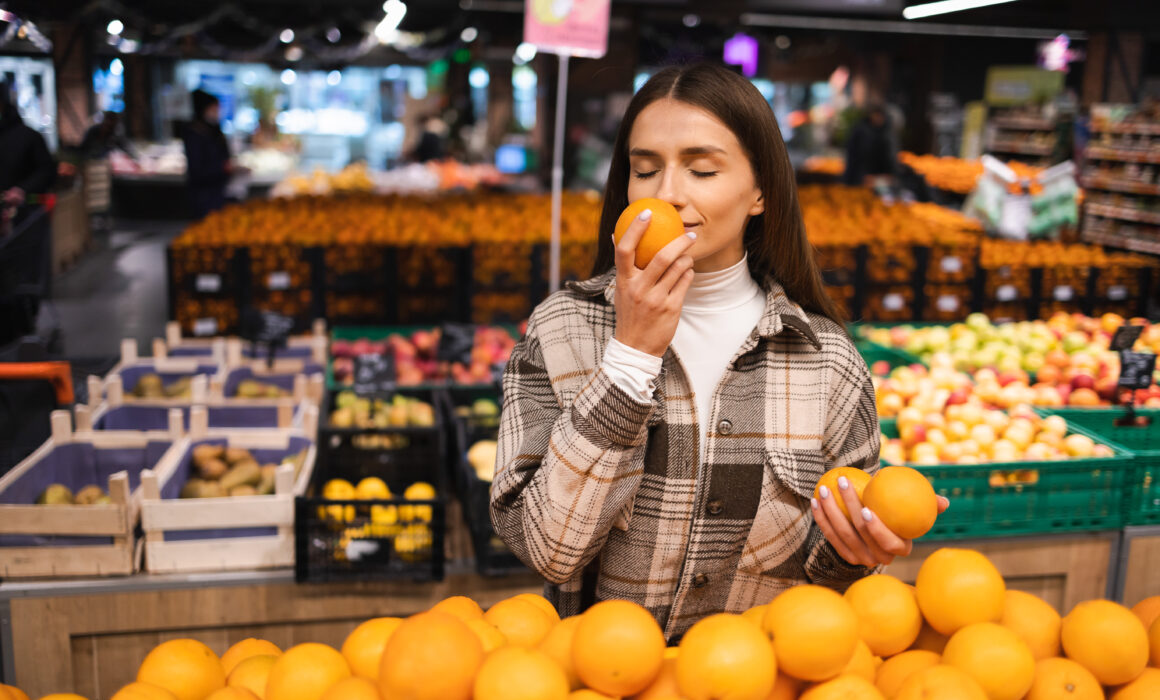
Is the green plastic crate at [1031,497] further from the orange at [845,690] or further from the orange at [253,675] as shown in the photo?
the orange at [253,675]

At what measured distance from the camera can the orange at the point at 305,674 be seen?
108cm

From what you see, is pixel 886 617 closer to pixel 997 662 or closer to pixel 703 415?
pixel 997 662

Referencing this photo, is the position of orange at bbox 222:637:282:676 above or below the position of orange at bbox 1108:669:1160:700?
below

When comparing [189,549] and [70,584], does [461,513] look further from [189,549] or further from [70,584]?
[70,584]

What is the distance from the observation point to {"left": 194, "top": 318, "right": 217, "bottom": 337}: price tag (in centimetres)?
503

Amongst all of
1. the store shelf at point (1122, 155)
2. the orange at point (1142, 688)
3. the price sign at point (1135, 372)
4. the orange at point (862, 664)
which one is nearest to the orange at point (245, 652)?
the orange at point (862, 664)

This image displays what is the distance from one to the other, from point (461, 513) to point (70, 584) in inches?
47.8

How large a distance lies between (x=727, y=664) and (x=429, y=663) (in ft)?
1.03

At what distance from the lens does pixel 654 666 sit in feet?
3.40

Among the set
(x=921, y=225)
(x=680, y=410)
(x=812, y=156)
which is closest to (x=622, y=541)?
(x=680, y=410)

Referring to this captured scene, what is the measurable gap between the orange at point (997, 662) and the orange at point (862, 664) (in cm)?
9

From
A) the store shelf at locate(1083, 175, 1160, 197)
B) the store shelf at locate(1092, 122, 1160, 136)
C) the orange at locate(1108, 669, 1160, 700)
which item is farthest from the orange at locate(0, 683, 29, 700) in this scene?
the store shelf at locate(1092, 122, 1160, 136)

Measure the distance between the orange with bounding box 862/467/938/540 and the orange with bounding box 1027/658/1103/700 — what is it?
212mm

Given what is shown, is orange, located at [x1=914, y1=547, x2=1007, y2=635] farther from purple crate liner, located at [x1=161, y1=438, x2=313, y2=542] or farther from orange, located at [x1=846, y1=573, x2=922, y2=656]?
purple crate liner, located at [x1=161, y1=438, x2=313, y2=542]
